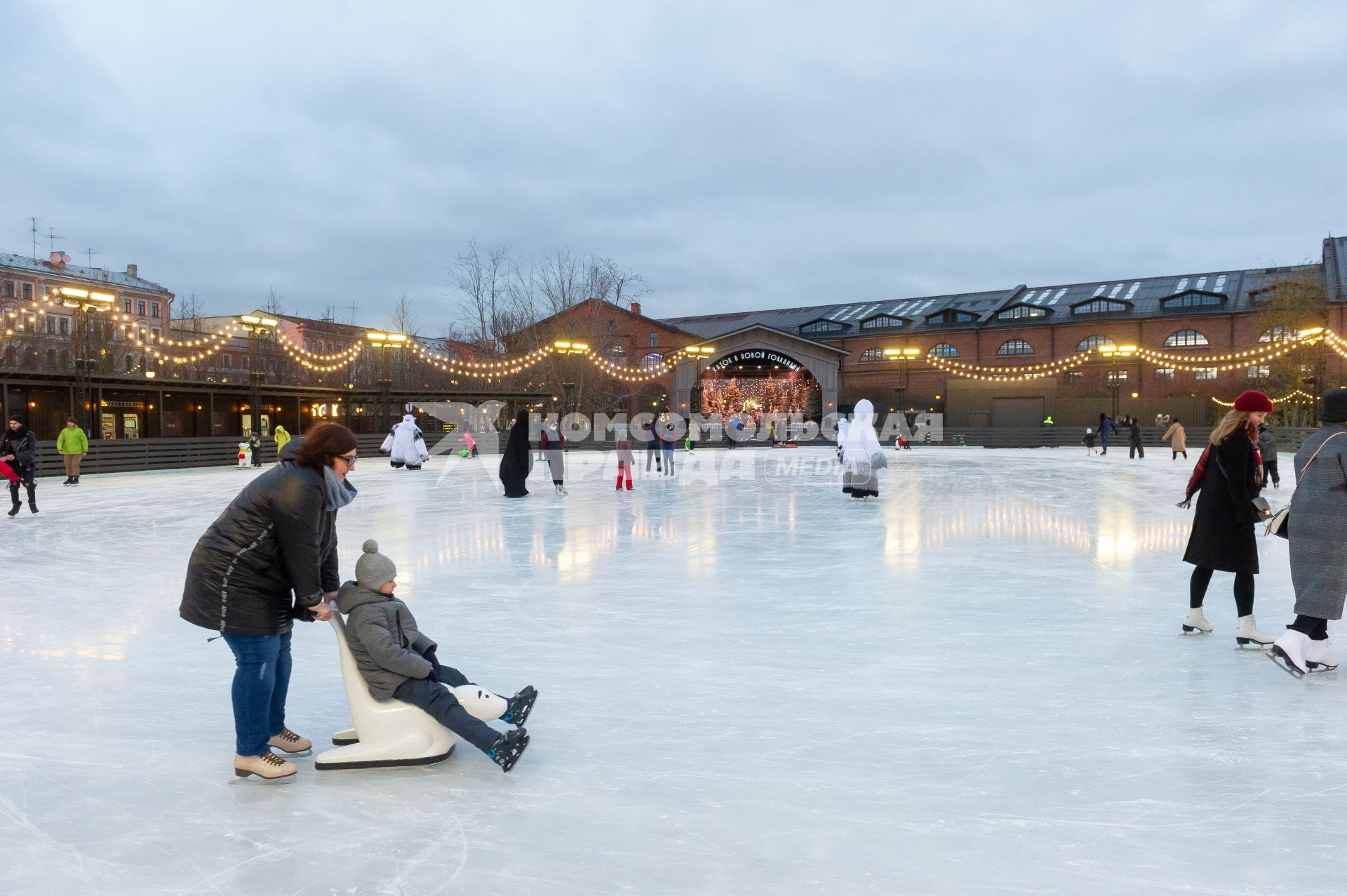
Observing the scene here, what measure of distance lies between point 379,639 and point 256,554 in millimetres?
517

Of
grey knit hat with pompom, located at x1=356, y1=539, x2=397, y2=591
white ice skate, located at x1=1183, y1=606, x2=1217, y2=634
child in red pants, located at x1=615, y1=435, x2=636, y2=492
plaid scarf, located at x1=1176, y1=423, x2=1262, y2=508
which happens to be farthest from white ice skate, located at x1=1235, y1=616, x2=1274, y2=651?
child in red pants, located at x1=615, y1=435, x2=636, y2=492

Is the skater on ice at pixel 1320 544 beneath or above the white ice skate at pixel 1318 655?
above

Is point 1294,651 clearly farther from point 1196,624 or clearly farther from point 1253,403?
point 1253,403

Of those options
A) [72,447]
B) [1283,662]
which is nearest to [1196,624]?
[1283,662]

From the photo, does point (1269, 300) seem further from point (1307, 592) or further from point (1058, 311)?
point (1307, 592)

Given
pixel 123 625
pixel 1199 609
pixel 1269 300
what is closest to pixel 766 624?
pixel 1199 609

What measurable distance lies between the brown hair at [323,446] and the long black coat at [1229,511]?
14.2 feet

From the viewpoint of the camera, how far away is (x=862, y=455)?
1380 centimetres

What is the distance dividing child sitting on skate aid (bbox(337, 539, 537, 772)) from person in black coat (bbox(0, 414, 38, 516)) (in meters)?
11.7

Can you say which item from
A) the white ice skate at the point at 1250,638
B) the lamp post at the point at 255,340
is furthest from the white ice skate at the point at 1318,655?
the lamp post at the point at 255,340

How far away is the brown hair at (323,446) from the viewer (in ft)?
10.5

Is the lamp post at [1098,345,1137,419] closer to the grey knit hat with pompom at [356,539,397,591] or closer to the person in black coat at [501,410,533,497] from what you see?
the person in black coat at [501,410,533,497]

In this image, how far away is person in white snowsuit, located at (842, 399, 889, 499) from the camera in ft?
45.2

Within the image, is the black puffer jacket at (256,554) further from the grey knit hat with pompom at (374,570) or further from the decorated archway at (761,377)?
the decorated archway at (761,377)
